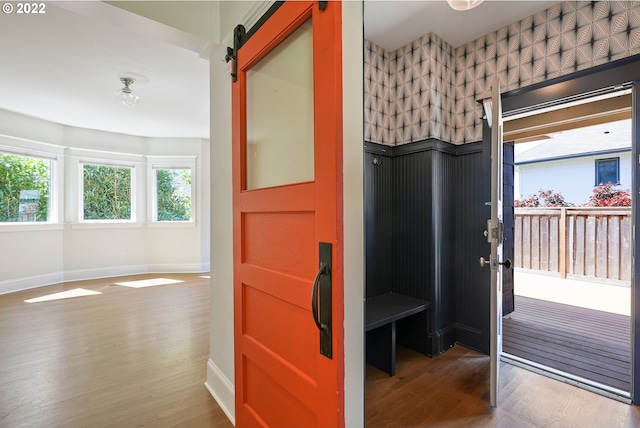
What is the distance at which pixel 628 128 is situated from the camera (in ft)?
16.6

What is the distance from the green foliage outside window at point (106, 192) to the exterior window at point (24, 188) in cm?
55

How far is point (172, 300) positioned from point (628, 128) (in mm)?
7788

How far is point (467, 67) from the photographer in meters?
2.77

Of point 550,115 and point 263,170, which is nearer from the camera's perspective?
point 263,170

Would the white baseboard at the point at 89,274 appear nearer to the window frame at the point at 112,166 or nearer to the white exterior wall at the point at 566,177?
the window frame at the point at 112,166

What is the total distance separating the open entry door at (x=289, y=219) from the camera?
38.1 inches

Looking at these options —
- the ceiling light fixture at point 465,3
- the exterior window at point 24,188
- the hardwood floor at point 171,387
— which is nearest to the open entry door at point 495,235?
the hardwood floor at point 171,387

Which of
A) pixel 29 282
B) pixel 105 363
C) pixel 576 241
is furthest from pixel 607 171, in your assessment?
pixel 29 282

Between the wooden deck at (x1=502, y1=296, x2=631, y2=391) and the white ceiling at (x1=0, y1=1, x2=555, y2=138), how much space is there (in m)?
2.80

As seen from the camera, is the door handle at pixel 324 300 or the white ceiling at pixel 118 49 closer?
the door handle at pixel 324 300

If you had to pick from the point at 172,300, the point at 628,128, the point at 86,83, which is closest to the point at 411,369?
the point at 172,300

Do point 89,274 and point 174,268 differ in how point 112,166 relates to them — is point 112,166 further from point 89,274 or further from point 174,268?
point 174,268

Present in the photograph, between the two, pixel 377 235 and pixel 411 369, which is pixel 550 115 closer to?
pixel 377 235

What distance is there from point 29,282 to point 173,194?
2.63 metres
